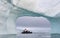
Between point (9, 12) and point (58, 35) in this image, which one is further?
point (58, 35)

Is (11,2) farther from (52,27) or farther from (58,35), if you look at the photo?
(58,35)

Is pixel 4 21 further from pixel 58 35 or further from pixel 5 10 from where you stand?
pixel 58 35

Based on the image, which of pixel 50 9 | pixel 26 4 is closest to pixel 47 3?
pixel 50 9

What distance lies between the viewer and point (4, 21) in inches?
230

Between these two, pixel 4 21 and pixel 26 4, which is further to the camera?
pixel 4 21

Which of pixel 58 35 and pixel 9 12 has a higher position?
pixel 9 12

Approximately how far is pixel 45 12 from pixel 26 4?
50cm

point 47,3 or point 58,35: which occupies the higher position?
point 47,3

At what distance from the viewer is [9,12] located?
5.72 metres

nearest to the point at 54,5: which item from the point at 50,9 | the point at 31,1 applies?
the point at 50,9

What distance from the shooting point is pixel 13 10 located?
5641 millimetres

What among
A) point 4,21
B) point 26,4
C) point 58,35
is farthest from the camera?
point 58,35

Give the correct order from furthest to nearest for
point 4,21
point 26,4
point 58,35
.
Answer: point 58,35
point 4,21
point 26,4

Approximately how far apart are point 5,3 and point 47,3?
3.37 feet
